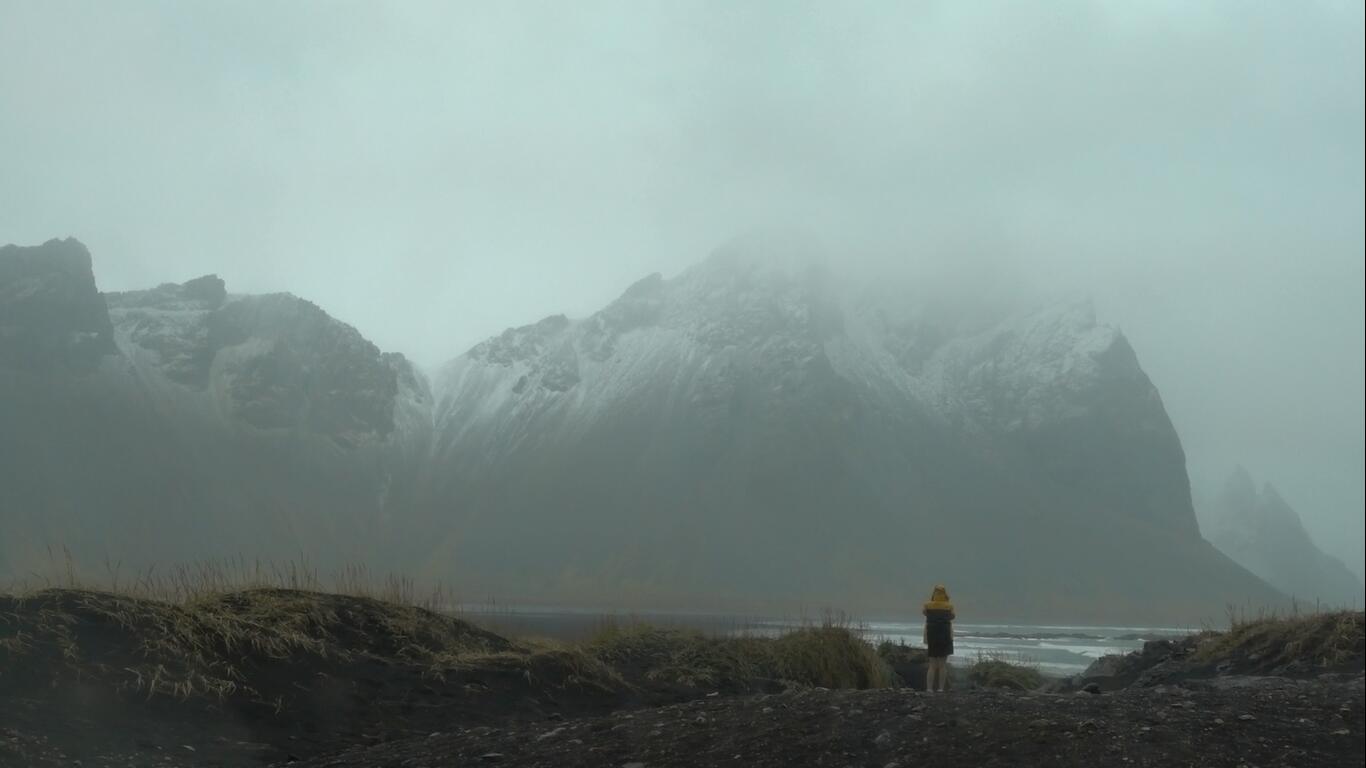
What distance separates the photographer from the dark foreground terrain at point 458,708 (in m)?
9.25

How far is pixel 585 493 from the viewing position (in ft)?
520

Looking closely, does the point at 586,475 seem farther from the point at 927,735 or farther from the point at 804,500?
the point at 927,735

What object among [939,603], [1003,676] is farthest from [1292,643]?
[1003,676]

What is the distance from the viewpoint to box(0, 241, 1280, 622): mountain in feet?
350

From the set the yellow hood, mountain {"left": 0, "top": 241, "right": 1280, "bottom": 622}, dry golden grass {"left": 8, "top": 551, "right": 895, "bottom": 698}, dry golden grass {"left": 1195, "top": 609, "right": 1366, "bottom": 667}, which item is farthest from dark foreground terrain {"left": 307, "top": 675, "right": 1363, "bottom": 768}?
mountain {"left": 0, "top": 241, "right": 1280, "bottom": 622}

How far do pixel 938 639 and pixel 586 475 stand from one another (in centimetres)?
14801

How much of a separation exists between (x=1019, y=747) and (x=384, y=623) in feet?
28.0

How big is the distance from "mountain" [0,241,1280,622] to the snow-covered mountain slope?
44 centimetres

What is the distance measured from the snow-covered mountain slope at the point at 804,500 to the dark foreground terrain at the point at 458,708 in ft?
359

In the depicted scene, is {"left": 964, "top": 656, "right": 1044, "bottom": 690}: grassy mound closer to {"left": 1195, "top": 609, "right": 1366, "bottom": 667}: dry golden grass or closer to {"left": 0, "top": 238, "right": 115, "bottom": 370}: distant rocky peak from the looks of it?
{"left": 1195, "top": 609, "right": 1366, "bottom": 667}: dry golden grass

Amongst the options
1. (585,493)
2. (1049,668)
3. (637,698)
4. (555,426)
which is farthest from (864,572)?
(637,698)

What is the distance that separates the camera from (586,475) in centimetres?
16375

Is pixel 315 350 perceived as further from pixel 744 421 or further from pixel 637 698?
pixel 637 698

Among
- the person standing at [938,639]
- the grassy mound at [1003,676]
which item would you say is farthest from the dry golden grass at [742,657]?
the grassy mound at [1003,676]
